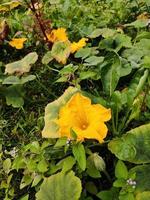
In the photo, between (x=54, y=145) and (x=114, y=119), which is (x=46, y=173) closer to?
(x=54, y=145)

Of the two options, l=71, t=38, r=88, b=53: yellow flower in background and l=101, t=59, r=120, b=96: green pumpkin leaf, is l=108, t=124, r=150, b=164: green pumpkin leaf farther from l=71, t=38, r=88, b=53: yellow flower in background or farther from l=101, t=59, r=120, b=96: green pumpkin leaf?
l=71, t=38, r=88, b=53: yellow flower in background

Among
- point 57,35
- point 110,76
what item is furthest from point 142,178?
point 57,35

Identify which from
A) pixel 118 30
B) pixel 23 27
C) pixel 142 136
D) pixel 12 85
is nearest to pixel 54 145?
pixel 142 136

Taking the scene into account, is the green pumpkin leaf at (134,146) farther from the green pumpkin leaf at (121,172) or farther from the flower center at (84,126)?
the flower center at (84,126)

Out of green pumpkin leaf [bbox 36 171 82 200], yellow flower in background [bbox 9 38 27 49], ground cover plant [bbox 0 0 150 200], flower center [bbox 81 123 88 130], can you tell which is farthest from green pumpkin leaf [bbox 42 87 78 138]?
yellow flower in background [bbox 9 38 27 49]

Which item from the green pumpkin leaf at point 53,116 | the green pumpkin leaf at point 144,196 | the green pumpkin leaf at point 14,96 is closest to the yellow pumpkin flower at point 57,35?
the green pumpkin leaf at point 14,96

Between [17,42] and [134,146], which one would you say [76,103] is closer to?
[134,146]
